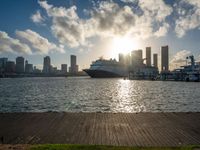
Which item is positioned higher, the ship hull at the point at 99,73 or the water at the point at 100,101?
the ship hull at the point at 99,73

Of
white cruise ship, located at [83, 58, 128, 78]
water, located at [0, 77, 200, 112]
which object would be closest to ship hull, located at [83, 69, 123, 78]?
white cruise ship, located at [83, 58, 128, 78]

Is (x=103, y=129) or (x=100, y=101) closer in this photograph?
(x=103, y=129)

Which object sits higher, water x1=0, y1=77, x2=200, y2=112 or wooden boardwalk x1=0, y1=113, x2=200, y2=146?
wooden boardwalk x1=0, y1=113, x2=200, y2=146

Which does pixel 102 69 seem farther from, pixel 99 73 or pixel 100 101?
pixel 100 101

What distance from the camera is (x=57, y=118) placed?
16.0 meters

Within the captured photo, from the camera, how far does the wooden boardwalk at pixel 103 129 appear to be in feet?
34.7

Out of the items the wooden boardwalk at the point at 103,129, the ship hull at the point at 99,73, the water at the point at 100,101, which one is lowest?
the water at the point at 100,101

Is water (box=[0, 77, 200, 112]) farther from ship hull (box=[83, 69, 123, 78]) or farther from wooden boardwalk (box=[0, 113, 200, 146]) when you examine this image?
ship hull (box=[83, 69, 123, 78])

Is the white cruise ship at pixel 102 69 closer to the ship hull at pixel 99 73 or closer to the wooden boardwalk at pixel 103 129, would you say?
the ship hull at pixel 99 73

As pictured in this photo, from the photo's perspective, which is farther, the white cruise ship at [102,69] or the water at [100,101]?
the white cruise ship at [102,69]

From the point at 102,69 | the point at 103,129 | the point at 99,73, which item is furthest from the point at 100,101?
the point at 99,73

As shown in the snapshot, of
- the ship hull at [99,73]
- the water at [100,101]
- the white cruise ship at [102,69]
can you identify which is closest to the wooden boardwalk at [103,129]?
the water at [100,101]

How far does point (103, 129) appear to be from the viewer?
1274 centimetres

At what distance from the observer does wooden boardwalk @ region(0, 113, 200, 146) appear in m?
10.6
